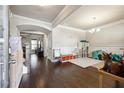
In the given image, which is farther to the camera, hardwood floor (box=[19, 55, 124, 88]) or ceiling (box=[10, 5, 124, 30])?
ceiling (box=[10, 5, 124, 30])

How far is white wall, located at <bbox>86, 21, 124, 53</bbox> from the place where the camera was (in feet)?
19.0

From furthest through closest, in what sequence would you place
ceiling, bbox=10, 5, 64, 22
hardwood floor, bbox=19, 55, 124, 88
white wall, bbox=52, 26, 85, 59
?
white wall, bbox=52, 26, 85, 59 → ceiling, bbox=10, 5, 64, 22 → hardwood floor, bbox=19, 55, 124, 88

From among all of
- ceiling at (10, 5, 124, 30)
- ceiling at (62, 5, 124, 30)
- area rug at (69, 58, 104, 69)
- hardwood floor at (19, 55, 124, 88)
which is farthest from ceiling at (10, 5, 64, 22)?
area rug at (69, 58, 104, 69)

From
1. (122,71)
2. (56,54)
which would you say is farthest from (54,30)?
(122,71)

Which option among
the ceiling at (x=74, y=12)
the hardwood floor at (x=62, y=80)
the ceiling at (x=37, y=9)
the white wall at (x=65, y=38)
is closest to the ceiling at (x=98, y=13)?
the ceiling at (x=74, y=12)

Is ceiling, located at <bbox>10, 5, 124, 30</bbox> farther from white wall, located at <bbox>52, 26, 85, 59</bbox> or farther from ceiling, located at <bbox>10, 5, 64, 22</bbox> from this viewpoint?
white wall, located at <bbox>52, 26, 85, 59</bbox>

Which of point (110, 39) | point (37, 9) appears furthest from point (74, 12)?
point (110, 39)

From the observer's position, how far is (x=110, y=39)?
21.2 ft

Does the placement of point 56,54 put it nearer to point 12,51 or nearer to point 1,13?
point 12,51

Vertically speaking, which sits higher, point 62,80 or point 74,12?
point 74,12

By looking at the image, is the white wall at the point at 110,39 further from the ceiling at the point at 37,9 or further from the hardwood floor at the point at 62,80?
the ceiling at the point at 37,9

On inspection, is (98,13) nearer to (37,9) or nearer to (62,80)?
(37,9)

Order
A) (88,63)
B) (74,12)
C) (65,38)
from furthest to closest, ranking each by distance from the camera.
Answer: (65,38)
(88,63)
(74,12)
